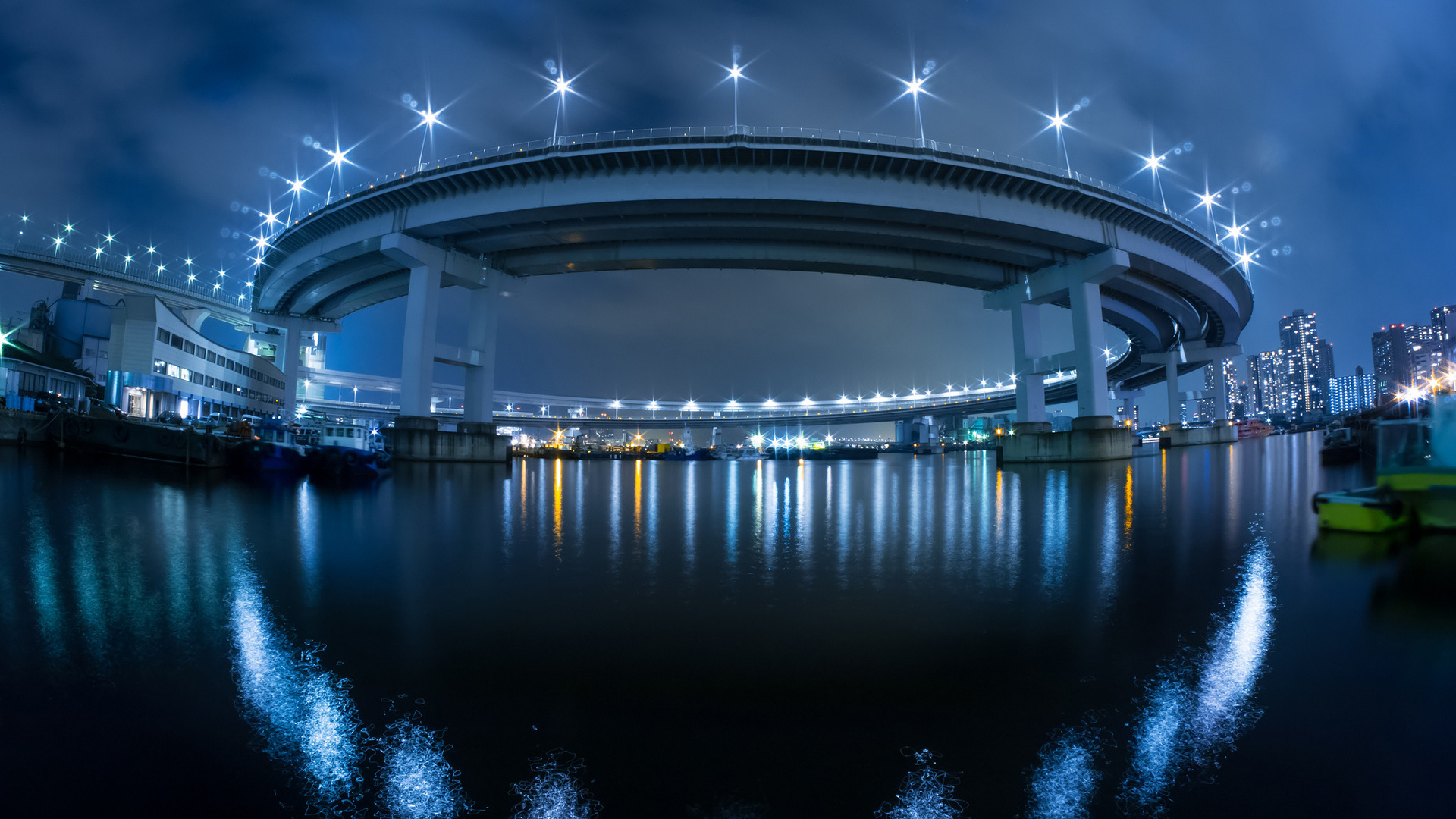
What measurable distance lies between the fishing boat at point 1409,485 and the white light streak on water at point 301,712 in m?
15.1

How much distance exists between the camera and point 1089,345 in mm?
37531

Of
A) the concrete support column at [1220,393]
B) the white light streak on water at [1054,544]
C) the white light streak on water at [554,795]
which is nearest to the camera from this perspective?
the white light streak on water at [554,795]

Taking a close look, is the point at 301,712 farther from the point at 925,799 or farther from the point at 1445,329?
the point at 1445,329

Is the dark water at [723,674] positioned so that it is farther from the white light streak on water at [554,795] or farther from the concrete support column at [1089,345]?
the concrete support column at [1089,345]

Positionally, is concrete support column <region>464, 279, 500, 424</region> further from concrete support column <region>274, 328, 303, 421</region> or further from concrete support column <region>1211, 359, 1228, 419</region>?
concrete support column <region>1211, 359, 1228, 419</region>

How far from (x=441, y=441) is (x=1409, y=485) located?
40.4m

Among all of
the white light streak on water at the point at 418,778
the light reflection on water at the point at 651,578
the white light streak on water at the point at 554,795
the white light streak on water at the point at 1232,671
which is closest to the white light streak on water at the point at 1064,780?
the light reflection on water at the point at 651,578

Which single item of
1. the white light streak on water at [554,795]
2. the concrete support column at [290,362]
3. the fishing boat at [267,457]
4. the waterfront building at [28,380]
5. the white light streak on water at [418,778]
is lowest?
the white light streak on water at [418,778]

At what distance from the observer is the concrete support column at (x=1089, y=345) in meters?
37.7

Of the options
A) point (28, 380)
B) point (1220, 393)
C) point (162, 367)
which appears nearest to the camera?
point (28, 380)

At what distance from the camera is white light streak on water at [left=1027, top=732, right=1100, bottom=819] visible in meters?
2.87

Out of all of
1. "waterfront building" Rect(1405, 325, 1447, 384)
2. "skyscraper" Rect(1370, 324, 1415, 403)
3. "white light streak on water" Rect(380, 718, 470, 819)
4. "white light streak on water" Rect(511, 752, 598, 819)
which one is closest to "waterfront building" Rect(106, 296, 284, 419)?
"white light streak on water" Rect(380, 718, 470, 819)

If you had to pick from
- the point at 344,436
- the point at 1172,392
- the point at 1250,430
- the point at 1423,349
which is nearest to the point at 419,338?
the point at 344,436

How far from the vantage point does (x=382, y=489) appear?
2069cm
